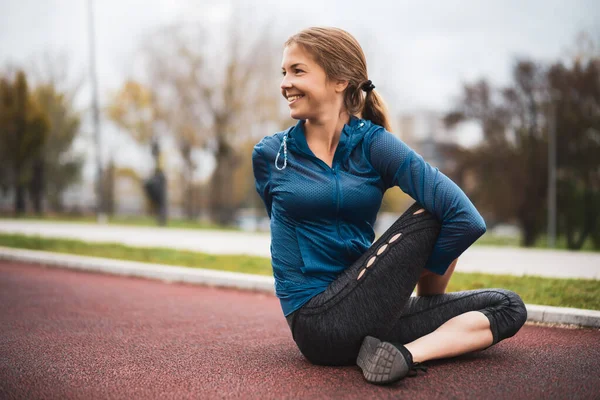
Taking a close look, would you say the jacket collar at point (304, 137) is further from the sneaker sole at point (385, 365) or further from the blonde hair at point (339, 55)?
the sneaker sole at point (385, 365)

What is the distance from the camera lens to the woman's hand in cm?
313

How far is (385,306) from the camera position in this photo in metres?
2.87

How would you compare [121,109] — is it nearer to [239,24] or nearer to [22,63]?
[22,63]

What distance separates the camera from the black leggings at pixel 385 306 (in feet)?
9.35

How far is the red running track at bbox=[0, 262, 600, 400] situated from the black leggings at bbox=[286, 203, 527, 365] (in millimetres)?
188

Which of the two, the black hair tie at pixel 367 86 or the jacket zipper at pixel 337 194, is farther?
the black hair tie at pixel 367 86

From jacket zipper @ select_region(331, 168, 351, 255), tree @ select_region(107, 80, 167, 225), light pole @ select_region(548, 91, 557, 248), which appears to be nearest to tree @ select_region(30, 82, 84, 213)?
tree @ select_region(107, 80, 167, 225)

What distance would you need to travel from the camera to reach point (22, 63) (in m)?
37.6

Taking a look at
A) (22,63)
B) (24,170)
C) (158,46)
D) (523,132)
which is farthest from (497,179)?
(22,63)

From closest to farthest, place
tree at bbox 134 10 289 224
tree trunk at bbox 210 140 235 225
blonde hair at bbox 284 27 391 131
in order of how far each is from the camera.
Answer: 1. blonde hair at bbox 284 27 391 131
2. tree at bbox 134 10 289 224
3. tree trunk at bbox 210 140 235 225

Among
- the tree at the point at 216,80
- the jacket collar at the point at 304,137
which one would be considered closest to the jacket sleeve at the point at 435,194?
the jacket collar at the point at 304,137

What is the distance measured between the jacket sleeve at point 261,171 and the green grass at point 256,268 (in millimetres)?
2908

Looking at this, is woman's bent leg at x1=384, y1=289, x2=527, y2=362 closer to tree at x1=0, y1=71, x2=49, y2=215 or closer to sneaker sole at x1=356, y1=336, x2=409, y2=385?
sneaker sole at x1=356, y1=336, x2=409, y2=385

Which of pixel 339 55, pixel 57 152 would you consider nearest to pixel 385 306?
pixel 339 55
